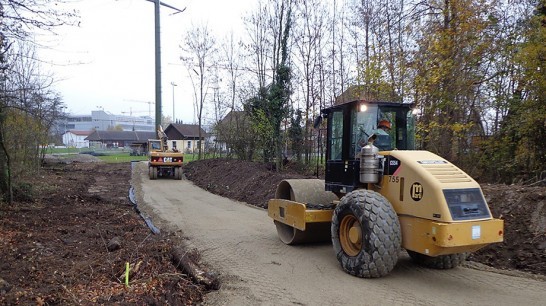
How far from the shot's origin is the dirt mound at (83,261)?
14.9 ft

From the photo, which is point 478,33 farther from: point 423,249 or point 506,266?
point 423,249

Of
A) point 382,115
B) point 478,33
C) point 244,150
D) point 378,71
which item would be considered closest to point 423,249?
point 382,115

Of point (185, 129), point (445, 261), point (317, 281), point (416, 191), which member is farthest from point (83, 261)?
point (185, 129)

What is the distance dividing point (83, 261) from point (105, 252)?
0.59m

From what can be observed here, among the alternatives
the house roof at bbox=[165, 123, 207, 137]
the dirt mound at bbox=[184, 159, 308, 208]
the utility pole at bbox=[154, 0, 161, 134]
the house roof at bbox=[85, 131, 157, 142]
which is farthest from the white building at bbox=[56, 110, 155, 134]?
the dirt mound at bbox=[184, 159, 308, 208]

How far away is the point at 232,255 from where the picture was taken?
7289 mm

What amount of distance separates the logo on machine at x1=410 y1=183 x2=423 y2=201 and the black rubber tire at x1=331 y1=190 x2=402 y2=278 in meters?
0.34

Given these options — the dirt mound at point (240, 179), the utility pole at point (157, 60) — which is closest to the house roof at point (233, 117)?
the dirt mound at point (240, 179)

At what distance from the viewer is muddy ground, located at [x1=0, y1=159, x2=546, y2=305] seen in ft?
15.4

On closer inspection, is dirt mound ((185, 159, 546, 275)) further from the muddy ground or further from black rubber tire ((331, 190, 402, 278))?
black rubber tire ((331, 190, 402, 278))

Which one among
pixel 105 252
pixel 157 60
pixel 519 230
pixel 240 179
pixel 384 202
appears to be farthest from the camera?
pixel 157 60

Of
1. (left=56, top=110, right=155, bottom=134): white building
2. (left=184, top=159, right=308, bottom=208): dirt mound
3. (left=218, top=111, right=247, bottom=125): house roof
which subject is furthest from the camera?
(left=56, top=110, right=155, bottom=134): white building

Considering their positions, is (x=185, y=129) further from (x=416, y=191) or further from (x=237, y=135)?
(x=416, y=191)

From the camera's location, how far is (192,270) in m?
5.82
